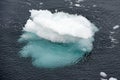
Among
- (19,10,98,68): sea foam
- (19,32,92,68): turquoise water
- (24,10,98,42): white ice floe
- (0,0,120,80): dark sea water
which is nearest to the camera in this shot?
(0,0,120,80): dark sea water

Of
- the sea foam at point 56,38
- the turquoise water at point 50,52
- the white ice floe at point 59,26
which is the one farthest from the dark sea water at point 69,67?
the white ice floe at point 59,26

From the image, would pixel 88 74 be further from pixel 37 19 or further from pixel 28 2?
pixel 28 2

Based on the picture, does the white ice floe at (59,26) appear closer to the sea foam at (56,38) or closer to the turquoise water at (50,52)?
the sea foam at (56,38)

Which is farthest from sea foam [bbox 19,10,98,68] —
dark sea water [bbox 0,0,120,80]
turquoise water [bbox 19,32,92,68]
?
dark sea water [bbox 0,0,120,80]

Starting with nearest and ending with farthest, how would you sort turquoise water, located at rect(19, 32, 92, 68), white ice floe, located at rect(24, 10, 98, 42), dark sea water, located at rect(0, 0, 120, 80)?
dark sea water, located at rect(0, 0, 120, 80), turquoise water, located at rect(19, 32, 92, 68), white ice floe, located at rect(24, 10, 98, 42)

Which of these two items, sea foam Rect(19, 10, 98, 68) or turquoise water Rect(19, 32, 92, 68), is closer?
turquoise water Rect(19, 32, 92, 68)

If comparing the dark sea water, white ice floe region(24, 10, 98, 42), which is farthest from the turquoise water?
white ice floe region(24, 10, 98, 42)

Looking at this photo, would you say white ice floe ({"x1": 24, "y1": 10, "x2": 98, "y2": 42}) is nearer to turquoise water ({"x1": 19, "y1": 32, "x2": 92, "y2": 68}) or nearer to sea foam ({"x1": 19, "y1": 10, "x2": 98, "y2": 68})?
sea foam ({"x1": 19, "y1": 10, "x2": 98, "y2": 68})

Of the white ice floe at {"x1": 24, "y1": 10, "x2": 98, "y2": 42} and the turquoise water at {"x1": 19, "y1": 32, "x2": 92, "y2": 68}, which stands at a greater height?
the white ice floe at {"x1": 24, "y1": 10, "x2": 98, "y2": 42}
